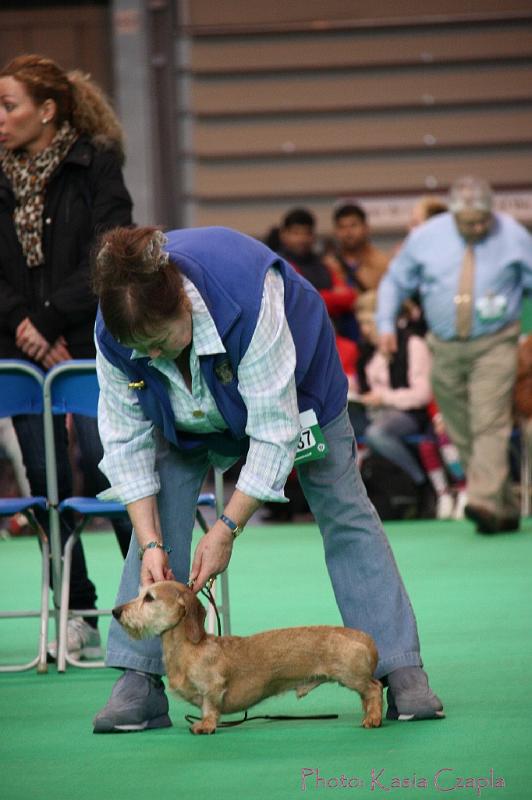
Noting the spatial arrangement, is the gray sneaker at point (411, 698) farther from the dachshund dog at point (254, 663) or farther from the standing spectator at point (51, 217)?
the standing spectator at point (51, 217)

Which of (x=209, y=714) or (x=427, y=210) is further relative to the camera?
(x=427, y=210)

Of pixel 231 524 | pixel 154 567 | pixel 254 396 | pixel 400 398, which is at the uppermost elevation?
pixel 254 396

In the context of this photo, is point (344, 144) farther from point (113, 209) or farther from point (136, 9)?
point (113, 209)

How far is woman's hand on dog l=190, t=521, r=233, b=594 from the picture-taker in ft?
10.1

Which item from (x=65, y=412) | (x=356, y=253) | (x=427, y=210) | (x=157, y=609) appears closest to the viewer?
(x=157, y=609)

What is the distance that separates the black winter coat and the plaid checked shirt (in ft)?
4.21

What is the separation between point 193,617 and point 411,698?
548 mm

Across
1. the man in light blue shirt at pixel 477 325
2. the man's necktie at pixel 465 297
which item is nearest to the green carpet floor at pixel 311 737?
the man in light blue shirt at pixel 477 325

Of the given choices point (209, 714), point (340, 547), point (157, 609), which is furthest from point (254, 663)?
point (340, 547)

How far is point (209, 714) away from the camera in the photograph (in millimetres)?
3268

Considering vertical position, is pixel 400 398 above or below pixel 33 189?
below

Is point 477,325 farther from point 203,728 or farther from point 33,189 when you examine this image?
point 203,728

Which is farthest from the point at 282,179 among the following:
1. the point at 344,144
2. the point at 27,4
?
the point at 27,4

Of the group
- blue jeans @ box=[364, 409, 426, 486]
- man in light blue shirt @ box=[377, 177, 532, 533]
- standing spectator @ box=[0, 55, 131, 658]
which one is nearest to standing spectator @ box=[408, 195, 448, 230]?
man in light blue shirt @ box=[377, 177, 532, 533]
